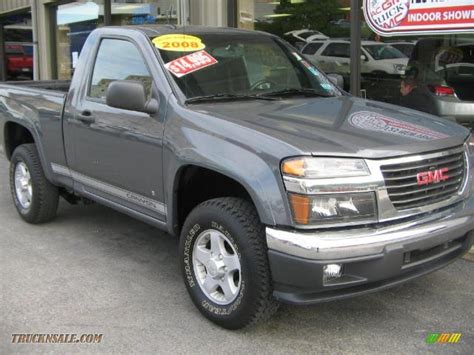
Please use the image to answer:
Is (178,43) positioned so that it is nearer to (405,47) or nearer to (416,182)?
(416,182)

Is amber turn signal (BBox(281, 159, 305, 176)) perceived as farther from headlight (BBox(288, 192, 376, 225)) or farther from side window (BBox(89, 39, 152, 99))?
side window (BBox(89, 39, 152, 99))

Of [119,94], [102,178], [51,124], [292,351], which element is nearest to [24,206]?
[51,124]

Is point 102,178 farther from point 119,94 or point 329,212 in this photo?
point 329,212

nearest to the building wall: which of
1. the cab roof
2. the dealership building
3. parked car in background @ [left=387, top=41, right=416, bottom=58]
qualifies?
the dealership building

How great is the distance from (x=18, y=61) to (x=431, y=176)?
1789cm

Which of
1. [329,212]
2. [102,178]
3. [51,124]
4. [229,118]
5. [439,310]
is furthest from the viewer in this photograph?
[51,124]

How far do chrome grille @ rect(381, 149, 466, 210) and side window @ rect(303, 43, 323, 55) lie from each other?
14.6 ft

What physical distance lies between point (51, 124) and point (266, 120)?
98.4 inches

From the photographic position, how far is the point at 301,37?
26.4 feet

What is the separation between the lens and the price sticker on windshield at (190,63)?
4141 mm

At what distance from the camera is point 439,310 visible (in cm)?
392

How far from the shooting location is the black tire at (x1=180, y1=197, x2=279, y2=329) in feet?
10.7

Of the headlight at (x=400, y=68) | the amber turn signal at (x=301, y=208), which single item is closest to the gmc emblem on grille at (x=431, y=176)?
the amber turn signal at (x=301, y=208)

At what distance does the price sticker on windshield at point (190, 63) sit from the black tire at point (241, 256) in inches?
41.7
